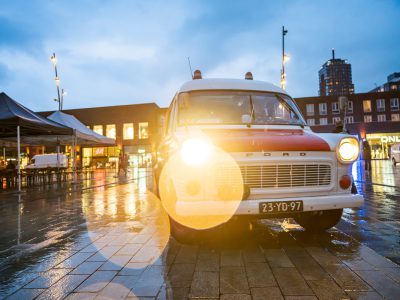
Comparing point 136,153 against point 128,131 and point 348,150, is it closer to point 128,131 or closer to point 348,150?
point 128,131

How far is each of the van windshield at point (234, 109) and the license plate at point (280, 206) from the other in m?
1.43

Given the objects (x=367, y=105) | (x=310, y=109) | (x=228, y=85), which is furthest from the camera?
(x=310, y=109)

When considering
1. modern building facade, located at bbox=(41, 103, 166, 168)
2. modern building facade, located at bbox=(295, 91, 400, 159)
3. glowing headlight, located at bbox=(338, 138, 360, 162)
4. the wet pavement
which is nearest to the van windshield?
glowing headlight, located at bbox=(338, 138, 360, 162)

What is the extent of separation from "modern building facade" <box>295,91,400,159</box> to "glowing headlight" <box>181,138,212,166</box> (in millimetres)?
50896

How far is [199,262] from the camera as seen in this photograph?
338cm

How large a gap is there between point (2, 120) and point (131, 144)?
134 feet

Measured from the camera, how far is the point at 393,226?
482 cm

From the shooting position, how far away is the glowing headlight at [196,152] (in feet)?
11.3

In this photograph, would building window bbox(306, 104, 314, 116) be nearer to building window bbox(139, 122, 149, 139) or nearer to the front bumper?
building window bbox(139, 122, 149, 139)

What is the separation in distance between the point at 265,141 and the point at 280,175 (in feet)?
1.46

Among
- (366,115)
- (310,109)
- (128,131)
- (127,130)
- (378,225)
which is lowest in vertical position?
(378,225)

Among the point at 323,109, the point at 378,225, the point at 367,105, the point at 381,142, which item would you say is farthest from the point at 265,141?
the point at 367,105

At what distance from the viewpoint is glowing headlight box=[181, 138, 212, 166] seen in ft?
11.3

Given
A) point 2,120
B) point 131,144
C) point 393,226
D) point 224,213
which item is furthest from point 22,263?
point 131,144
